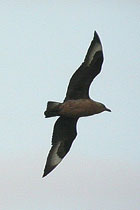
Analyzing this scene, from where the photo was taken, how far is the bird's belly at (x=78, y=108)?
1608cm

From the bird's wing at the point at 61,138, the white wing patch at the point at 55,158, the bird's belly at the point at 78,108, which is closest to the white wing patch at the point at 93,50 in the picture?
the bird's belly at the point at 78,108

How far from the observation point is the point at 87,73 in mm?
16219

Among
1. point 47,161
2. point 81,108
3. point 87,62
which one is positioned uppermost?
point 87,62

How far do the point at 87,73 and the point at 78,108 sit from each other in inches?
31.9

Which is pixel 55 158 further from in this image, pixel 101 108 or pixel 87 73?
pixel 87 73

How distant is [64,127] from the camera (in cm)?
1684

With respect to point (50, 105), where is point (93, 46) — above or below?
above

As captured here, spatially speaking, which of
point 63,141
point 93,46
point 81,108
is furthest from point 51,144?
point 93,46

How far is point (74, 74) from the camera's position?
53.3 feet

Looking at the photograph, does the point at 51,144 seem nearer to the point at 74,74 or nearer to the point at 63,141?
the point at 63,141

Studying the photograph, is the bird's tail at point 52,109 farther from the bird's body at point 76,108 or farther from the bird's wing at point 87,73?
the bird's wing at point 87,73

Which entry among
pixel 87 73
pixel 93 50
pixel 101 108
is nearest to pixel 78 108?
pixel 101 108

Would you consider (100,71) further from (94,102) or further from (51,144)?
(51,144)

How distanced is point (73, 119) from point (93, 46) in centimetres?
176
